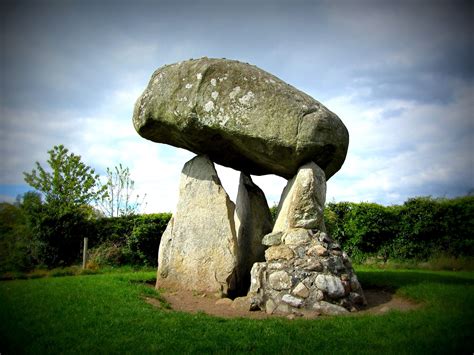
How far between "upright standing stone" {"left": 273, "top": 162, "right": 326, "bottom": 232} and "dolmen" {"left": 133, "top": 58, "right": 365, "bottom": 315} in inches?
1.0

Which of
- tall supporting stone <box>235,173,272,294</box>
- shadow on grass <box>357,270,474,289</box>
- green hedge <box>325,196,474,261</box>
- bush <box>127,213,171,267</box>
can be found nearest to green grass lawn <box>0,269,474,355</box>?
shadow on grass <box>357,270,474,289</box>

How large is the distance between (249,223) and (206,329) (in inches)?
204

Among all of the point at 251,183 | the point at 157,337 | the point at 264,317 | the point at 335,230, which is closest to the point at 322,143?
the point at 251,183

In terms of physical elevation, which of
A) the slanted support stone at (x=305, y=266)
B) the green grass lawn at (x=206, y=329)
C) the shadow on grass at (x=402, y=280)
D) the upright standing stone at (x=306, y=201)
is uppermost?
the upright standing stone at (x=306, y=201)

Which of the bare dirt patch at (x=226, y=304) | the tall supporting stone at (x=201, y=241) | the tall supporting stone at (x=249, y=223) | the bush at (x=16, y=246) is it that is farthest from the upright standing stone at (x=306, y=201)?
the bush at (x=16, y=246)

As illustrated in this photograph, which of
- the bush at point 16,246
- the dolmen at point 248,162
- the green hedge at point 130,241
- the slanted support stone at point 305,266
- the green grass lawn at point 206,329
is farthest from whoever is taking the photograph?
the green hedge at point 130,241

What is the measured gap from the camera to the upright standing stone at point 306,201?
9.44 meters

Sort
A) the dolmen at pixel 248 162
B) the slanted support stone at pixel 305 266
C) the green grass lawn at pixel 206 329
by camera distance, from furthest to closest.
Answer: the dolmen at pixel 248 162 < the slanted support stone at pixel 305 266 < the green grass lawn at pixel 206 329

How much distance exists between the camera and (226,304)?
896cm

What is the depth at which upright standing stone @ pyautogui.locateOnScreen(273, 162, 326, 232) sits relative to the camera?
944cm

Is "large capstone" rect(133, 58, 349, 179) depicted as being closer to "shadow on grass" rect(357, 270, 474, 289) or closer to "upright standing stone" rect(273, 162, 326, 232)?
"upright standing stone" rect(273, 162, 326, 232)

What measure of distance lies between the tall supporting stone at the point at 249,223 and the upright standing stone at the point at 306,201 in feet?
5.56

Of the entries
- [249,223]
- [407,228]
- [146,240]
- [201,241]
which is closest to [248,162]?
[249,223]

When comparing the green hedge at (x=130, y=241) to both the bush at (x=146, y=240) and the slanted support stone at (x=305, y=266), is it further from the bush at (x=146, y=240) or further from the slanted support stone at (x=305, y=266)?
the slanted support stone at (x=305, y=266)
